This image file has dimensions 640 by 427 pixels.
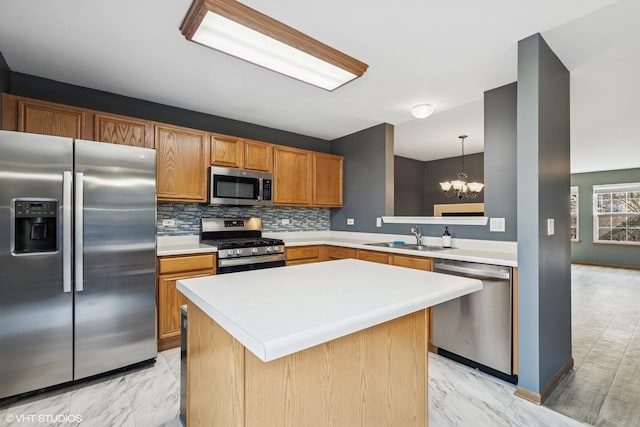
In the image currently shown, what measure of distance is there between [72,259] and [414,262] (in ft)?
8.57

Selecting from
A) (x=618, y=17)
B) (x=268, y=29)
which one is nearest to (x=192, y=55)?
(x=268, y=29)

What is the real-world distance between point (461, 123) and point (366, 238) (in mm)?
2012

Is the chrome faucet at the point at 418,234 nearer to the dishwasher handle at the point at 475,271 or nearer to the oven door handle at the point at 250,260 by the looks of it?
the dishwasher handle at the point at 475,271

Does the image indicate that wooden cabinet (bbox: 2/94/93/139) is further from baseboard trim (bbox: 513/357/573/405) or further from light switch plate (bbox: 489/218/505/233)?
baseboard trim (bbox: 513/357/573/405)

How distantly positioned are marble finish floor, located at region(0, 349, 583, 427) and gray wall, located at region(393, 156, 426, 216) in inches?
170

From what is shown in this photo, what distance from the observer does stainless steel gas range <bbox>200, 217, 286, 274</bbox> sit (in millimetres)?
2902

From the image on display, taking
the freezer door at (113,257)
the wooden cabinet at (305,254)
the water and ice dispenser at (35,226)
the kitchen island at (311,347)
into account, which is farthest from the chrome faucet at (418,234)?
the water and ice dispenser at (35,226)

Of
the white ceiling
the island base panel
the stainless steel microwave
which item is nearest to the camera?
the island base panel

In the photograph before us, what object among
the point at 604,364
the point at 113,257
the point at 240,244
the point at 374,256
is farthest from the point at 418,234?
the point at 113,257

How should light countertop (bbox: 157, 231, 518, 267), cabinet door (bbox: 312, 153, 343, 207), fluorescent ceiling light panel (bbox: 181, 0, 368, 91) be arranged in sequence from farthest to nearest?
cabinet door (bbox: 312, 153, 343, 207) → light countertop (bbox: 157, 231, 518, 267) → fluorescent ceiling light panel (bbox: 181, 0, 368, 91)

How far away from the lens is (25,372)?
188 centimetres

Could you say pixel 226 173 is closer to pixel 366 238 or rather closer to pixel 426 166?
pixel 366 238

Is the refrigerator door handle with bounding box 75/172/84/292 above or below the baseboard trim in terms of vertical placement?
above

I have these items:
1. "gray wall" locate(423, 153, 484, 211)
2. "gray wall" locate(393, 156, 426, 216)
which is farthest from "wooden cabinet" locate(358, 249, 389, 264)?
"gray wall" locate(423, 153, 484, 211)
